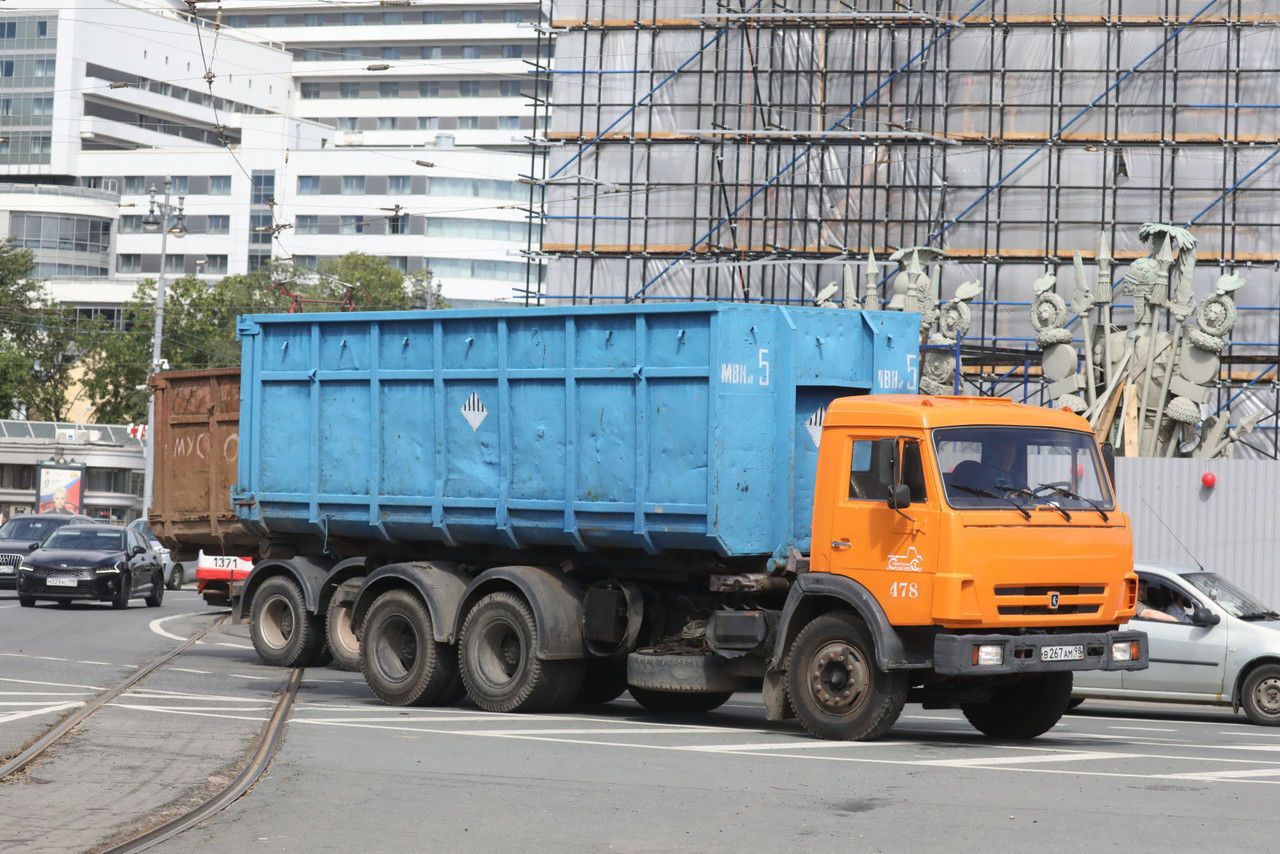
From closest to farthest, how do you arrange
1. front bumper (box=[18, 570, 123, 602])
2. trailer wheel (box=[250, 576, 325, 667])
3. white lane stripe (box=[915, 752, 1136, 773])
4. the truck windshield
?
1. white lane stripe (box=[915, 752, 1136, 773])
2. the truck windshield
3. trailer wheel (box=[250, 576, 325, 667])
4. front bumper (box=[18, 570, 123, 602])

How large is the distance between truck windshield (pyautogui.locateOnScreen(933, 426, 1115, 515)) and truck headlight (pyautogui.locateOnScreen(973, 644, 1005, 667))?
94 centimetres

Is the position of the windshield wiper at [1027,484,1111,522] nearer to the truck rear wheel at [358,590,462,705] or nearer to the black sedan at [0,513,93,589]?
the truck rear wheel at [358,590,462,705]

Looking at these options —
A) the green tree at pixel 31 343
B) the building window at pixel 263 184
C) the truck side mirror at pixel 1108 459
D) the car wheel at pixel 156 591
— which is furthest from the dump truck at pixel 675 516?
the building window at pixel 263 184

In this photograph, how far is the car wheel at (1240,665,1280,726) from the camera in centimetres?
1614

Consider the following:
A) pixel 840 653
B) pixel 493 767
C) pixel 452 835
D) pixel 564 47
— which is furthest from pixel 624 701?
pixel 564 47

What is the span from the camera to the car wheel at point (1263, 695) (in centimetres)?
1614

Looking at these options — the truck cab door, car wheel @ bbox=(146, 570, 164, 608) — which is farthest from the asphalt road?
car wheel @ bbox=(146, 570, 164, 608)

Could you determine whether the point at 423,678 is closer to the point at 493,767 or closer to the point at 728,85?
the point at 493,767

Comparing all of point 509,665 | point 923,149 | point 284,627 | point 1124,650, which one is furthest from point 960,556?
point 923,149

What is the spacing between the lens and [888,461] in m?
12.6

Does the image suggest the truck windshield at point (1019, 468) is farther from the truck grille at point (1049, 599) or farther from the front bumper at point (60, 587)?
the front bumper at point (60, 587)

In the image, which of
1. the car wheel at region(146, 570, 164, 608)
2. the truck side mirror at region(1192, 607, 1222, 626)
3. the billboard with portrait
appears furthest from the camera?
the billboard with portrait

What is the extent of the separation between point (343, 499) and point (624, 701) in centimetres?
313

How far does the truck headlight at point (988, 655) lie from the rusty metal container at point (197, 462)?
29.1ft
